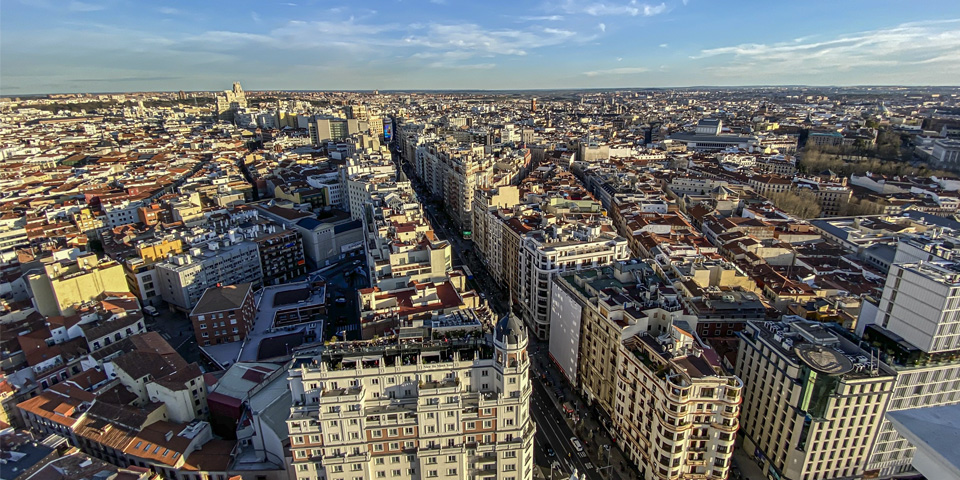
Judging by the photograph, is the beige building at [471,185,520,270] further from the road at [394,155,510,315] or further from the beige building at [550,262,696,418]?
the beige building at [550,262,696,418]

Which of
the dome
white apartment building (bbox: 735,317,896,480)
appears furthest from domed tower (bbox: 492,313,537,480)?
white apartment building (bbox: 735,317,896,480)

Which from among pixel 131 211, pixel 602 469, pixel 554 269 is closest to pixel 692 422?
pixel 602 469

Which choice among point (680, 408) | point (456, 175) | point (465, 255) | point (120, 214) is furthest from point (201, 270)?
point (680, 408)

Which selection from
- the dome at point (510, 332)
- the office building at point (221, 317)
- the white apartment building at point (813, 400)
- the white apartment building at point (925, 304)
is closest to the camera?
the dome at point (510, 332)

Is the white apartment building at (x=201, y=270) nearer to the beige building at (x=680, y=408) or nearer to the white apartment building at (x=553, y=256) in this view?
the white apartment building at (x=553, y=256)

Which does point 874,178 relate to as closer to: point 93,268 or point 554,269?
point 554,269

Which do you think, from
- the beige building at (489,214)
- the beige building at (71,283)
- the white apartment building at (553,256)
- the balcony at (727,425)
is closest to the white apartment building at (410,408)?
the balcony at (727,425)

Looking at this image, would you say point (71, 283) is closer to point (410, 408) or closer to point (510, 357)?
point (410, 408)
